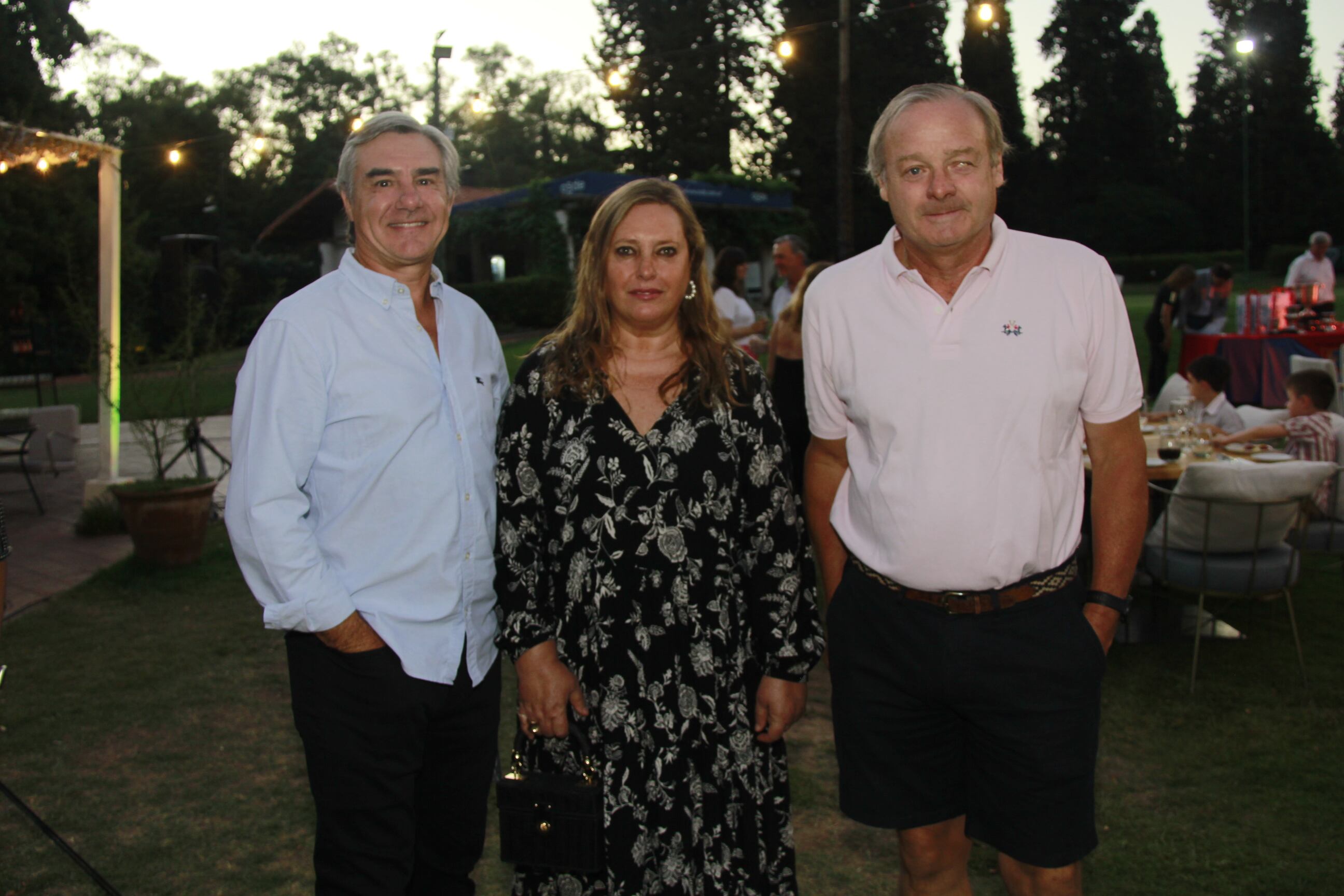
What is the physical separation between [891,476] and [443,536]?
0.91m

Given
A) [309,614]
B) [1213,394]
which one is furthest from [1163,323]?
[309,614]

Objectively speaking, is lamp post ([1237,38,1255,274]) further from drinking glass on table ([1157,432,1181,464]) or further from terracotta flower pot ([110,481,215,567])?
terracotta flower pot ([110,481,215,567])

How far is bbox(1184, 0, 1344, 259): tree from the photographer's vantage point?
45.0 meters

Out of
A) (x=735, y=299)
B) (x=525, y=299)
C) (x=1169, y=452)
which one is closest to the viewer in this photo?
(x=1169, y=452)

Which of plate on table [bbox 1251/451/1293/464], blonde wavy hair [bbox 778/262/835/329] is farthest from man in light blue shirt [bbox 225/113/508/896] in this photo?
plate on table [bbox 1251/451/1293/464]

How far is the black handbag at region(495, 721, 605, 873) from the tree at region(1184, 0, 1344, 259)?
4727 centimetres

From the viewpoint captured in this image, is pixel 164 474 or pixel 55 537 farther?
pixel 55 537

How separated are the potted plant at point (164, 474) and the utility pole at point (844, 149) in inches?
484

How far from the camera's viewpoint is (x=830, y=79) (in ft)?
127

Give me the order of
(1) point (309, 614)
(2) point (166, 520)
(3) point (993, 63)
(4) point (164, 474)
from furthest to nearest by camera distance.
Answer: (3) point (993, 63) < (4) point (164, 474) < (2) point (166, 520) < (1) point (309, 614)

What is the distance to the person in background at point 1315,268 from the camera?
43.5ft

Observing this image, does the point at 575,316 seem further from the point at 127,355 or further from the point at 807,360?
the point at 127,355

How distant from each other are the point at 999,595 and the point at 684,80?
129 ft

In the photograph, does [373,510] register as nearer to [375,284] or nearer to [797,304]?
[375,284]
